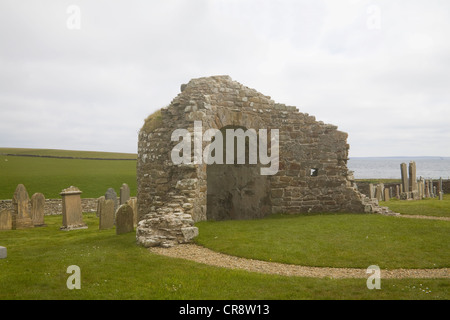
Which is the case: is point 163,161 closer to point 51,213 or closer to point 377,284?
point 377,284

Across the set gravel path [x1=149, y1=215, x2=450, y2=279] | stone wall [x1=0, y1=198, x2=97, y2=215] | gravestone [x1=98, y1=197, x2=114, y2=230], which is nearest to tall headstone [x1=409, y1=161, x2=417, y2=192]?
gravestone [x1=98, y1=197, x2=114, y2=230]

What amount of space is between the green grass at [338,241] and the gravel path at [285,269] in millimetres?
232

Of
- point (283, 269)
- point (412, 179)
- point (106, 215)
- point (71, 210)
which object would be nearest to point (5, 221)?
point (71, 210)

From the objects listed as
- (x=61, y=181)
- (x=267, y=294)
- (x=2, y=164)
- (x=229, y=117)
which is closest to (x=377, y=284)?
(x=267, y=294)

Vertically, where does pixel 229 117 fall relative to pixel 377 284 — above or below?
above

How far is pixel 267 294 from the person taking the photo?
6.02m

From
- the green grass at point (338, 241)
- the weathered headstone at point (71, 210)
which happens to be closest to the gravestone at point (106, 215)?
the weathered headstone at point (71, 210)

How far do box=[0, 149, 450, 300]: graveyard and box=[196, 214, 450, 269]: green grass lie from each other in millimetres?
21

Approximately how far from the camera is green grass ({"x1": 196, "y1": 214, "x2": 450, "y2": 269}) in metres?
8.27

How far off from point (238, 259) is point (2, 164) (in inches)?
1648

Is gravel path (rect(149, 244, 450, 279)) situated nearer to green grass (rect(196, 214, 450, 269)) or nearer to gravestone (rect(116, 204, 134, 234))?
green grass (rect(196, 214, 450, 269))

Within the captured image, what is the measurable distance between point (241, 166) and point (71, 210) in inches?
292

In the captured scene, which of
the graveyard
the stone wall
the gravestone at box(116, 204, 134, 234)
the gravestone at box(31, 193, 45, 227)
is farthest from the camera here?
the stone wall

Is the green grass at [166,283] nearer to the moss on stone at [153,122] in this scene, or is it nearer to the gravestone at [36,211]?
the moss on stone at [153,122]
